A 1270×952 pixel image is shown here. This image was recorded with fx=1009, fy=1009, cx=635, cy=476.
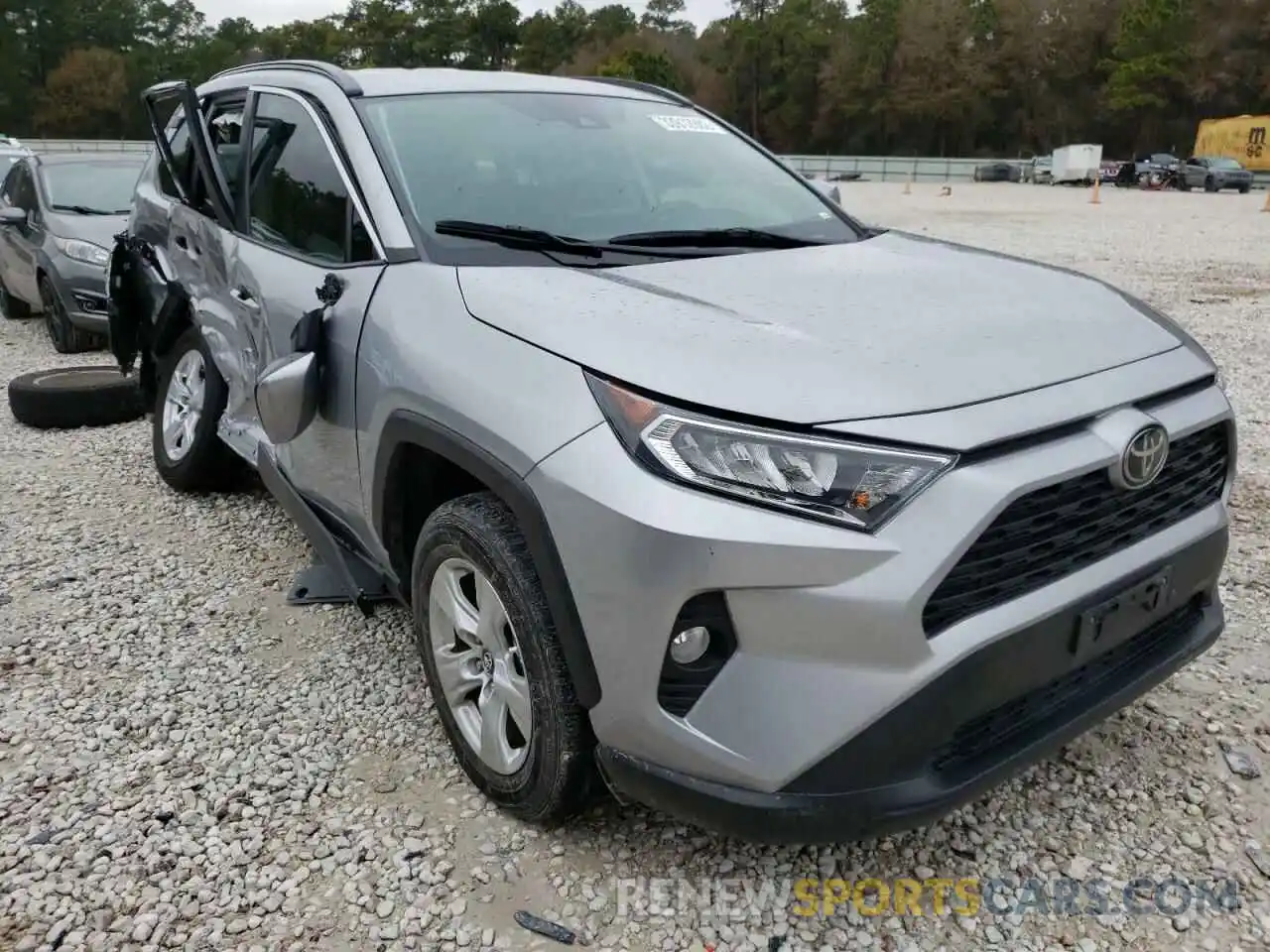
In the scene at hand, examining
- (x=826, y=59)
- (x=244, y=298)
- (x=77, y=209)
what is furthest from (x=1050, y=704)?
(x=826, y=59)

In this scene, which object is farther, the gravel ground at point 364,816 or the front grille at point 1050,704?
the gravel ground at point 364,816

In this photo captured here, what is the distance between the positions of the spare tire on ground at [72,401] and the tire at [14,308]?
4.45 m

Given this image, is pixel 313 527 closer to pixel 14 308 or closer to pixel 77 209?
pixel 77 209

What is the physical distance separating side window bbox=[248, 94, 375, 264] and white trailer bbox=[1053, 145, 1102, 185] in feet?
150

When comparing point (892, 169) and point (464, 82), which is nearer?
point (464, 82)

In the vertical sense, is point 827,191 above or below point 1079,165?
above

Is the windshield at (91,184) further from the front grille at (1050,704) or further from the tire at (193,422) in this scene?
the front grille at (1050,704)

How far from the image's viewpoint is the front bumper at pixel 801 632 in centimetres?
182

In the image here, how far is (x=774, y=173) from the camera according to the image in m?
3.66

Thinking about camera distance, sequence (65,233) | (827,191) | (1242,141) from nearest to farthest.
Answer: (827,191)
(65,233)
(1242,141)

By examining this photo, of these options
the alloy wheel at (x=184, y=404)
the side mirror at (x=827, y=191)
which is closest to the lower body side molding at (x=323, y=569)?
the alloy wheel at (x=184, y=404)

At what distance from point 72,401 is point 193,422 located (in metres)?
1.79

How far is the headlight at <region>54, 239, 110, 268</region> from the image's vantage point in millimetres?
7590

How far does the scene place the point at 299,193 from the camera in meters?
3.26
